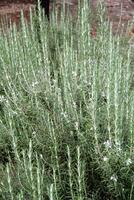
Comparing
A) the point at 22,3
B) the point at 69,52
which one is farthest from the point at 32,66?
the point at 22,3

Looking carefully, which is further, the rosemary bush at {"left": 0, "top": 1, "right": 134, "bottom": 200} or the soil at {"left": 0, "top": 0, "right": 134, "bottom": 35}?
the soil at {"left": 0, "top": 0, "right": 134, "bottom": 35}

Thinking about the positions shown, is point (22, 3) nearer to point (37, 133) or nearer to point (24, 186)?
point (37, 133)

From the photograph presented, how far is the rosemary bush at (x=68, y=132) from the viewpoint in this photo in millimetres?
2043

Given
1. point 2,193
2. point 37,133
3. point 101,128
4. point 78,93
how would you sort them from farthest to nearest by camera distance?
point 78,93 < point 37,133 < point 101,128 < point 2,193

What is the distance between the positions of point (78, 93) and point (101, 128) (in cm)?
43

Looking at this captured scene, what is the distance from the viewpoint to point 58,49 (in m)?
3.38

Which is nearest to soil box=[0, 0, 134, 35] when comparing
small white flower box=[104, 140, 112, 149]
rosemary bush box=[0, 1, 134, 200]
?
rosemary bush box=[0, 1, 134, 200]

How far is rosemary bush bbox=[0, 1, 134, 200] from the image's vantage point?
204cm

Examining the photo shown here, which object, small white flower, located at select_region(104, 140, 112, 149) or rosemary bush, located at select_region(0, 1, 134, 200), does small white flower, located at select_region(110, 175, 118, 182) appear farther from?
small white flower, located at select_region(104, 140, 112, 149)

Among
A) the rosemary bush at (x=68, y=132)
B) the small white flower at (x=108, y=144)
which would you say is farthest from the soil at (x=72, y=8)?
the small white flower at (x=108, y=144)

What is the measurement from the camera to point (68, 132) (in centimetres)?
241

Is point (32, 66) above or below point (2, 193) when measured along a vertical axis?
above

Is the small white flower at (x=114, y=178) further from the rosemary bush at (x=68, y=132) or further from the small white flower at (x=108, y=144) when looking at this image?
the small white flower at (x=108, y=144)

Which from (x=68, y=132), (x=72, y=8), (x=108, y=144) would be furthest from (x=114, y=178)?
(x=72, y=8)
